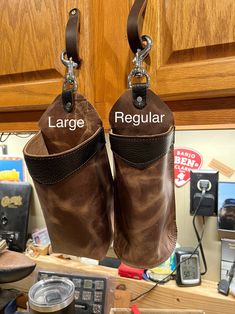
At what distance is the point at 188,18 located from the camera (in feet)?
1.32

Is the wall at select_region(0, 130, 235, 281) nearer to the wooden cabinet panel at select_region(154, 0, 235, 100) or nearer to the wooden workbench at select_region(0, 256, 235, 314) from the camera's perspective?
the wooden workbench at select_region(0, 256, 235, 314)

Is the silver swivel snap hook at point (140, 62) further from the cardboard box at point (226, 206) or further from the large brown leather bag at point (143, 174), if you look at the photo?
the cardboard box at point (226, 206)

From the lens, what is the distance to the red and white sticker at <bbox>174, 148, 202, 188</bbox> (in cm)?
→ 95

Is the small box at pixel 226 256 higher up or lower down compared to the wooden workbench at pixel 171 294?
higher up

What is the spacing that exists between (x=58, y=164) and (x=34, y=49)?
0.25 m

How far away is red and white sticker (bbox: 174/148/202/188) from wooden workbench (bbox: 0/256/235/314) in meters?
0.36

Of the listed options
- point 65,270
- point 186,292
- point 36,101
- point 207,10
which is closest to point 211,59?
point 207,10

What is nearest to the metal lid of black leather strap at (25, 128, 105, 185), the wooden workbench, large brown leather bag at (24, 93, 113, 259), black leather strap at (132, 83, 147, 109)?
the wooden workbench

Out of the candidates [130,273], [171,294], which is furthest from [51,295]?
[171,294]

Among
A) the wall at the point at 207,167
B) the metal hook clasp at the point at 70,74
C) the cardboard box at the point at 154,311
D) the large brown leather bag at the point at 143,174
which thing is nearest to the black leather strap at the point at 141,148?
the large brown leather bag at the point at 143,174

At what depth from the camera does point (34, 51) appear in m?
0.51

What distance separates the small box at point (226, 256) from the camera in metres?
0.93

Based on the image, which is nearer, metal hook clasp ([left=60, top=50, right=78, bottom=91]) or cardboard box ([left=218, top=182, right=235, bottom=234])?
metal hook clasp ([left=60, top=50, right=78, bottom=91])

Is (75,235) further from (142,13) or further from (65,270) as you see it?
(65,270)
